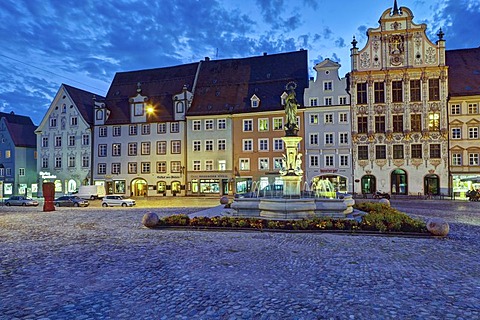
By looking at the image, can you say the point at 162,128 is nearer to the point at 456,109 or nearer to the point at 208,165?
the point at 208,165

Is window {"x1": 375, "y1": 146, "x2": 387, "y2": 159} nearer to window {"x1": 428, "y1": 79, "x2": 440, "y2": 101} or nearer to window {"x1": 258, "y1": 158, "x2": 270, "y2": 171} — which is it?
window {"x1": 428, "y1": 79, "x2": 440, "y2": 101}

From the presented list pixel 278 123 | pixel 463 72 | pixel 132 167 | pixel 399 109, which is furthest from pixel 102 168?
pixel 463 72

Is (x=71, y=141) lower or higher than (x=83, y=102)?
lower

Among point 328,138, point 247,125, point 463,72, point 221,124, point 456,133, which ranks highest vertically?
point 463,72

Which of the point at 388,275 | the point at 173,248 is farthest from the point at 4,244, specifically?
the point at 388,275

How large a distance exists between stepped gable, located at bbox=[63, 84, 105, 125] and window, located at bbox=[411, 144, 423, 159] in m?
42.0

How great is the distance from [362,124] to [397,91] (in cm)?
539

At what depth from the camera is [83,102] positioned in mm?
53281

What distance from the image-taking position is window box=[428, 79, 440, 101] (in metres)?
40.5

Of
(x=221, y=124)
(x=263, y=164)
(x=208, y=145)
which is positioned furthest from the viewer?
(x=208, y=145)

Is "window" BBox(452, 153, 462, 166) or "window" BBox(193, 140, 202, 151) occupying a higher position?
"window" BBox(193, 140, 202, 151)

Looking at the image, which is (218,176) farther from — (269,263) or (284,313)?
(284,313)

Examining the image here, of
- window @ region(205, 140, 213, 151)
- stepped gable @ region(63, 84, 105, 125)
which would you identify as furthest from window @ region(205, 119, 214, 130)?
stepped gable @ region(63, 84, 105, 125)

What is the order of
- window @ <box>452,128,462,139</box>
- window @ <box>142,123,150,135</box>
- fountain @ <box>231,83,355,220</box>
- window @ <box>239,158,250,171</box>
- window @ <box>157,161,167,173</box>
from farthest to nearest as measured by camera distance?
window @ <box>142,123,150,135</box>
window @ <box>157,161,167,173</box>
window @ <box>239,158,250,171</box>
window @ <box>452,128,462,139</box>
fountain @ <box>231,83,355,220</box>
